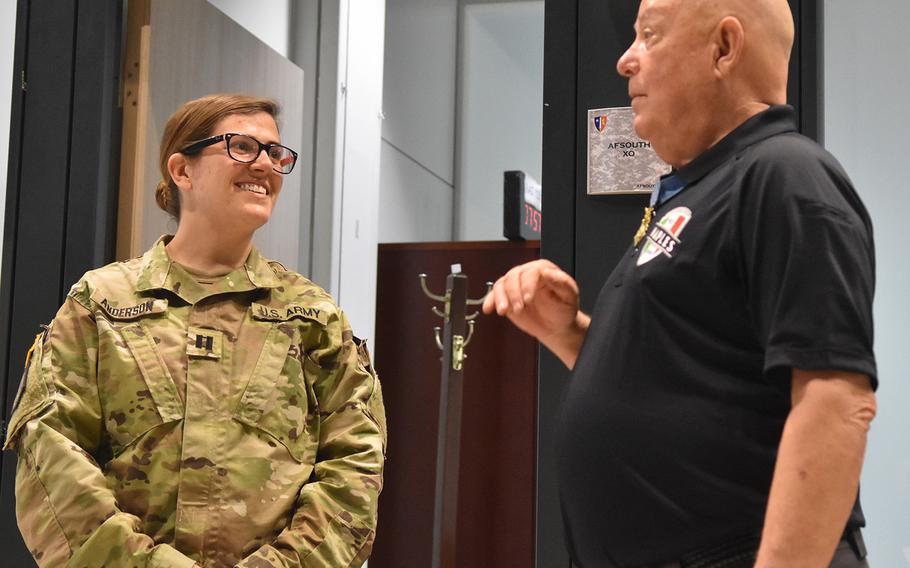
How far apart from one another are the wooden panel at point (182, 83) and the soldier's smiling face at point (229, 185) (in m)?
0.83

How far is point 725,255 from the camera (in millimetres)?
1015

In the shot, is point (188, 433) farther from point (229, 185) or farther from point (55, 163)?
point (55, 163)

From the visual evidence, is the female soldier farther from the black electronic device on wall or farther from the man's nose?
the black electronic device on wall

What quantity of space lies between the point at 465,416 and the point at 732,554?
3370 mm

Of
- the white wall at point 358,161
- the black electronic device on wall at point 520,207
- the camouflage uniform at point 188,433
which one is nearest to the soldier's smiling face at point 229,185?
the camouflage uniform at point 188,433

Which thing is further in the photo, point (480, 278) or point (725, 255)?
point (480, 278)

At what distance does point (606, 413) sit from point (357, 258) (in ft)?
10.5

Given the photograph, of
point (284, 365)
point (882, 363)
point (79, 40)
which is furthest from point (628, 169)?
point (79, 40)

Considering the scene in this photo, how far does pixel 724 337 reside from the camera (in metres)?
1.02

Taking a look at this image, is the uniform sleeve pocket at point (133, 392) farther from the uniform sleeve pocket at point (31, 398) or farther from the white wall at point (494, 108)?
the white wall at point (494, 108)

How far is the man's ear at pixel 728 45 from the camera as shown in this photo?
3.66ft

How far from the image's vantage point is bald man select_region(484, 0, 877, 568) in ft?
2.94

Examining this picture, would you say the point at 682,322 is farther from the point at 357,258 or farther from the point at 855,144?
the point at 357,258

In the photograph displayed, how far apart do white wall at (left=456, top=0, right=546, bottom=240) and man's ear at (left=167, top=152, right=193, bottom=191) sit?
4456mm
